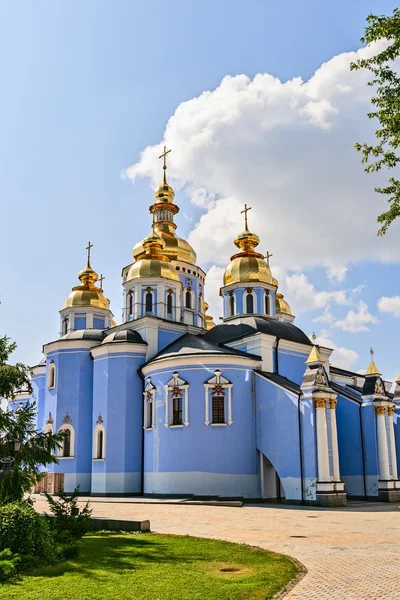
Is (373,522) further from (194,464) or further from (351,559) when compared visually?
(194,464)

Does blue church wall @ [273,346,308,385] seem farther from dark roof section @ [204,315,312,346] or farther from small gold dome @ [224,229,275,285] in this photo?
small gold dome @ [224,229,275,285]

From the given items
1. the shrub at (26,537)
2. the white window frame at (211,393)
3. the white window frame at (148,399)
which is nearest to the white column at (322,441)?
the white window frame at (211,393)

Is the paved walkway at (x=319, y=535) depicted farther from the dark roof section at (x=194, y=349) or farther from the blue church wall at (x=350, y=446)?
the dark roof section at (x=194, y=349)

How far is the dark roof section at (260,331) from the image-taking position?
1212 inches

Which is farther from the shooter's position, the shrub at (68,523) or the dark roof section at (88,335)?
the dark roof section at (88,335)

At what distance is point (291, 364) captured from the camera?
31000 mm

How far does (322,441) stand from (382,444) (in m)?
4.45

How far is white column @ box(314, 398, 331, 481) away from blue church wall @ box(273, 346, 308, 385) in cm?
627

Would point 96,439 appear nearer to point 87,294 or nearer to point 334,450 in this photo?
point 87,294

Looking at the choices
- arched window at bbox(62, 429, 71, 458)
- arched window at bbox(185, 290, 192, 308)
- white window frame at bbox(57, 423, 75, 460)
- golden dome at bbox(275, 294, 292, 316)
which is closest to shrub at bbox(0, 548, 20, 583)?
white window frame at bbox(57, 423, 75, 460)

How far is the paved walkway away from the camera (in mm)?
8250

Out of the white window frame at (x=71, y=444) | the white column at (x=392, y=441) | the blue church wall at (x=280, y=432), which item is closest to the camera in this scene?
the blue church wall at (x=280, y=432)

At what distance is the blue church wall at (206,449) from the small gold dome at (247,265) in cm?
918

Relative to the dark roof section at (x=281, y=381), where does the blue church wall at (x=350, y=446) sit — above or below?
below
